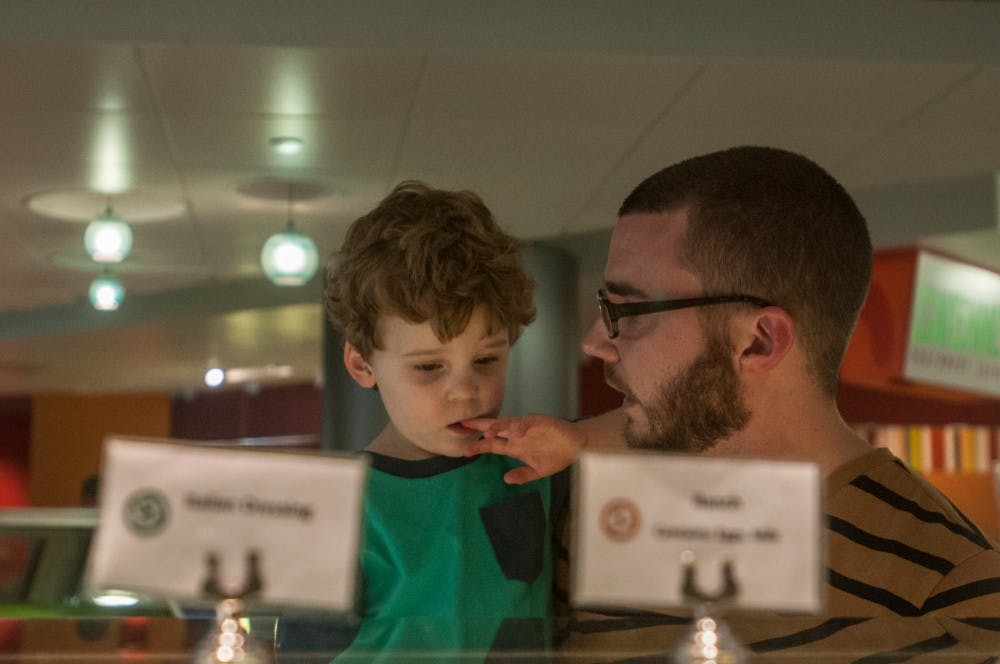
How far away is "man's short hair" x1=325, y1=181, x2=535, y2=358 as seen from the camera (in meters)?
1.21

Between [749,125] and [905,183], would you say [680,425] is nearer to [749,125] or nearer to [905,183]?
[749,125]

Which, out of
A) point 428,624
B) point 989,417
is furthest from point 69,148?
point 989,417

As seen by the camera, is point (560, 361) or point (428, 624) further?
point (560, 361)

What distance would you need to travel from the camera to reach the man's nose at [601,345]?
1.43m

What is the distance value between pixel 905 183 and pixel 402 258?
4.76 metres

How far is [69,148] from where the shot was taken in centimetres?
511

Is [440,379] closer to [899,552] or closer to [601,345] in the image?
[601,345]

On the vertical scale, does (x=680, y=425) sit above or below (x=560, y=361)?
below

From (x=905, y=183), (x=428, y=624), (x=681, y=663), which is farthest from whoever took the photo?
(x=905, y=183)

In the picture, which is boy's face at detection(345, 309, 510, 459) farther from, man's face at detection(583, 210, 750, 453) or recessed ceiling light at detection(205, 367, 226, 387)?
recessed ceiling light at detection(205, 367, 226, 387)

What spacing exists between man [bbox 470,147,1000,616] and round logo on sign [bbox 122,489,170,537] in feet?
2.41

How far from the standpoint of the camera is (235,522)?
620mm

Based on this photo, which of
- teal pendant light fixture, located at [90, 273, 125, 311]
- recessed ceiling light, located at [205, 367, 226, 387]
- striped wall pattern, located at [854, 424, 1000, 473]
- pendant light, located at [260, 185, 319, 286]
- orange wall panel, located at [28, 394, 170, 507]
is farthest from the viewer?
orange wall panel, located at [28, 394, 170, 507]

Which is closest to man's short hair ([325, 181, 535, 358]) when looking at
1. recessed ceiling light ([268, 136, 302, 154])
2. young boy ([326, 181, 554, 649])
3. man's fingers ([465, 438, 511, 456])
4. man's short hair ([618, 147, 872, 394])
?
young boy ([326, 181, 554, 649])
